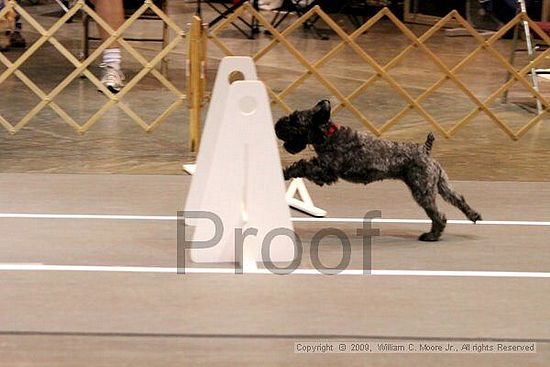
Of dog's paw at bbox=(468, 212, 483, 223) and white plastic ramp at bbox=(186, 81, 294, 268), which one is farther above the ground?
white plastic ramp at bbox=(186, 81, 294, 268)

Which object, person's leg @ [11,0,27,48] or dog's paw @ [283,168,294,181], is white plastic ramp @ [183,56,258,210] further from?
person's leg @ [11,0,27,48]

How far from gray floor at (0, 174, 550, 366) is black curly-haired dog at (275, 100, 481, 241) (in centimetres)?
27

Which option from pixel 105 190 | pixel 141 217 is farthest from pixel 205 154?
pixel 105 190

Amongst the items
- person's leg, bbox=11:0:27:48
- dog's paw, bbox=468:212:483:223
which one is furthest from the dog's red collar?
person's leg, bbox=11:0:27:48

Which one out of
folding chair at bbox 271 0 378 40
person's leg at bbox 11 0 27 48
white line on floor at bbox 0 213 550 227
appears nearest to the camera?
white line on floor at bbox 0 213 550 227

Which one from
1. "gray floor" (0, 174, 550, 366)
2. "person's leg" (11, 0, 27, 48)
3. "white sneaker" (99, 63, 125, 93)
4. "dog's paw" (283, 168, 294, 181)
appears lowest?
"gray floor" (0, 174, 550, 366)

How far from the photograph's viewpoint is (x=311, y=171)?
3.83m

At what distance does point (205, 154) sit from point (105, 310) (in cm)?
106

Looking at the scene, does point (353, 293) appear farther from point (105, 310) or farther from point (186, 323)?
point (105, 310)

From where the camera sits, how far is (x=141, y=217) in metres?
4.22

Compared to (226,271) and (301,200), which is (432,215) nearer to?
(301,200)

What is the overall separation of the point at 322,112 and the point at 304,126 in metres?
0.09

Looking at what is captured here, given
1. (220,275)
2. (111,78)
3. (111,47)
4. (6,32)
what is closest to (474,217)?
(220,275)

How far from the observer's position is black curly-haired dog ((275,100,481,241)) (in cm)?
378
